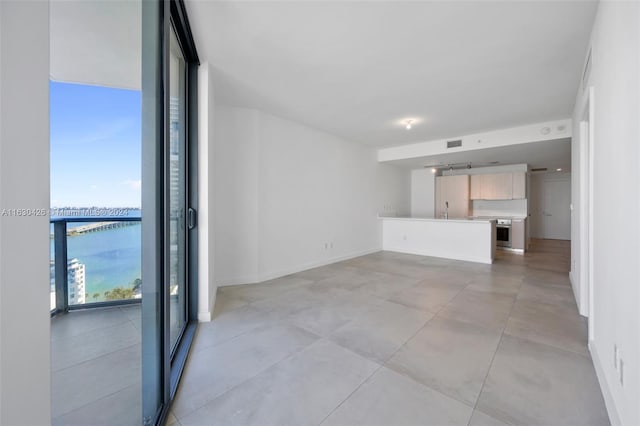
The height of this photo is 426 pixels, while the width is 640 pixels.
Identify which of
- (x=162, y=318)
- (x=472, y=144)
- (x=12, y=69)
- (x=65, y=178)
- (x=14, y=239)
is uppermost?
(x=472, y=144)

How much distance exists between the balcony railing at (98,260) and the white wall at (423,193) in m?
7.61

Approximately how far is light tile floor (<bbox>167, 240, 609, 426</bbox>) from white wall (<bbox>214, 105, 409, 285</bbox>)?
63 centimetres

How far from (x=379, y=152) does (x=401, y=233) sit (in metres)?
2.07

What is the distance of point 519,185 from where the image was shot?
265 inches

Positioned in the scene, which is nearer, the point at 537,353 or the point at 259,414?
the point at 259,414

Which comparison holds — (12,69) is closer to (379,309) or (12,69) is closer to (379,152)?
(379,309)

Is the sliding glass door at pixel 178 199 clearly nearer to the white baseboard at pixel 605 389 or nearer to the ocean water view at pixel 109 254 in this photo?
the ocean water view at pixel 109 254

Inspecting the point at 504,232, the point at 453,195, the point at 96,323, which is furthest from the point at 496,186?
the point at 96,323

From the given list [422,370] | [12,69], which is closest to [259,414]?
[422,370]

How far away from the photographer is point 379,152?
664cm

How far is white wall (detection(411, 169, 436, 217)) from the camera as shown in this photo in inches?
313

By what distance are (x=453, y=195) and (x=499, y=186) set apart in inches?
43.5

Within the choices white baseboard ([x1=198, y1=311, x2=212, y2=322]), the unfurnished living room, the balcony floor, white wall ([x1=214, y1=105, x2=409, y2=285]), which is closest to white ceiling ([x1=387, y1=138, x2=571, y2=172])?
the unfurnished living room

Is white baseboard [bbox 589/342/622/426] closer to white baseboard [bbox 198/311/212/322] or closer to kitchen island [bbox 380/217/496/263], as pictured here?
white baseboard [bbox 198/311/212/322]
